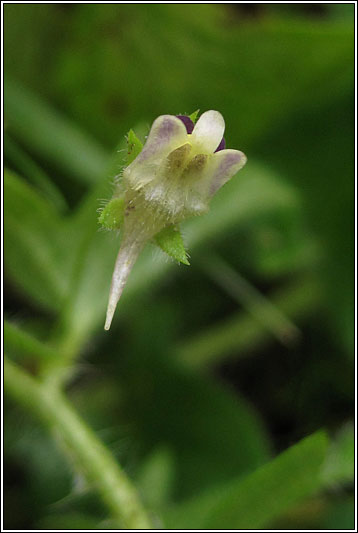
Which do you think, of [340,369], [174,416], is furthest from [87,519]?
[340,369]

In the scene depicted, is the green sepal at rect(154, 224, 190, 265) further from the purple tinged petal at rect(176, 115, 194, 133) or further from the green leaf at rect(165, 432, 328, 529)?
the green leaf at rect(165, 432, 328, 529)

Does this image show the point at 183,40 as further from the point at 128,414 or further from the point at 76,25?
the point at 128,414

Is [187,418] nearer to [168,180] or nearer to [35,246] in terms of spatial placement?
[35,246]

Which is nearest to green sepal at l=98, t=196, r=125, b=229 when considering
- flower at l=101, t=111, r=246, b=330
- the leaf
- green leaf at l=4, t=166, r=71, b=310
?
flower at l=101, t=111, r=246, b=330

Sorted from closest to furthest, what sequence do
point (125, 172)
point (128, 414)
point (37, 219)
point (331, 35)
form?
point (125, 172), point (37, 219), point (331, 35), point (128, 414)

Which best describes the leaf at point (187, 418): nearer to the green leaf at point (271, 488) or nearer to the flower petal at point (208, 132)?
the green leaf at point (271, 488)

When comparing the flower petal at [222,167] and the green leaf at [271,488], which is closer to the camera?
the flower petal at [222,167]

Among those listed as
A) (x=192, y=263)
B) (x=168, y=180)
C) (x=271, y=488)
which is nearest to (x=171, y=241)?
(x=168, y=180)

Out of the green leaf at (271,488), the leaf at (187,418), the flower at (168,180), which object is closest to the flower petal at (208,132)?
the flower at (168,180)
